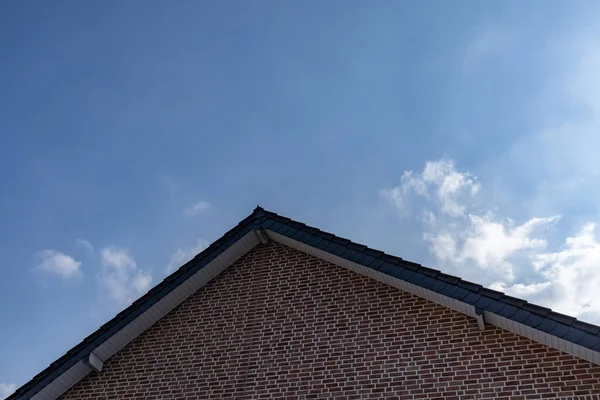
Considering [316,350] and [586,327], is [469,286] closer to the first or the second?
[586,327]

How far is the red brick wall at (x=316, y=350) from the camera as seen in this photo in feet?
25.5

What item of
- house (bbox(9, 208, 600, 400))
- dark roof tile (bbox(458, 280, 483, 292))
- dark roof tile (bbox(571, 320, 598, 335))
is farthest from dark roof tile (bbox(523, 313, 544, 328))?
dark roof tile (bbox(458, 280, 483, 292))

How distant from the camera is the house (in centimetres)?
773

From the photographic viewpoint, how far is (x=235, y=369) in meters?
9.35

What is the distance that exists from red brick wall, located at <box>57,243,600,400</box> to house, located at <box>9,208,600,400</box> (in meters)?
0.02

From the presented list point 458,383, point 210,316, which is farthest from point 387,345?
point 210,316

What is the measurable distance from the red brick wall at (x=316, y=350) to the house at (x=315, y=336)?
2 cm

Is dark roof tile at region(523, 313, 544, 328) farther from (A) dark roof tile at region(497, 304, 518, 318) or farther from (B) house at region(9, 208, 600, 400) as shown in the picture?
(A) dark roof tile at region(497, 304, 518, 318)

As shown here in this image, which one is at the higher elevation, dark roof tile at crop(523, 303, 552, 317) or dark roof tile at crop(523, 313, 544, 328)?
dark roof tile at crop(523, 303, 552, 317)

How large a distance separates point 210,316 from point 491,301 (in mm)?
5161

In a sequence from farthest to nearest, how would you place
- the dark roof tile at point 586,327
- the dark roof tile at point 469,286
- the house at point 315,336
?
the dark roof tile at point 469,286, the house at point 315,336, the dark roof tile at point 586,327

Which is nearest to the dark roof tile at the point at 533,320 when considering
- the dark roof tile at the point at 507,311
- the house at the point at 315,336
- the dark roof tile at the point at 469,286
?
the house at the point at 315,336

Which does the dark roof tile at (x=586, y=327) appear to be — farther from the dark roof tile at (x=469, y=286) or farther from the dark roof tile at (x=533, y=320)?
the dark roof tile at (x=469, y=286)

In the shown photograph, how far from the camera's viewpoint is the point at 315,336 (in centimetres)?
923
